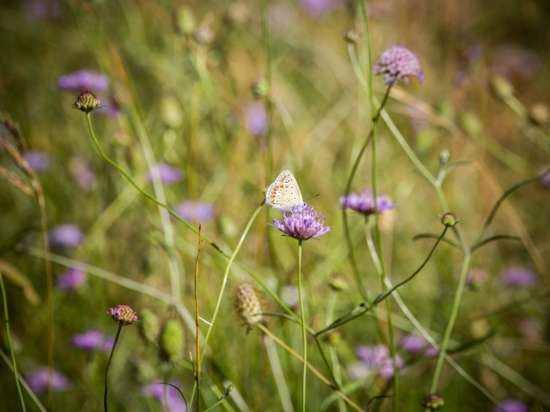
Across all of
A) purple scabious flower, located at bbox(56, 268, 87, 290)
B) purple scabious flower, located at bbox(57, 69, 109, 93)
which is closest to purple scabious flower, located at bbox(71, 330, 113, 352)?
purple scabious flower, located at bbox(56, 268, 87, 290)

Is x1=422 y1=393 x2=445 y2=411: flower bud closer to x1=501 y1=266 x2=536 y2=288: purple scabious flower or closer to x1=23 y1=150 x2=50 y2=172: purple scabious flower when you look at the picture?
x1=501 y1=266 x2=536 y2=288: purple scabious flower

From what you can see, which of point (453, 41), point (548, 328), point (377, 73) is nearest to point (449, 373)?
point (548, 328)

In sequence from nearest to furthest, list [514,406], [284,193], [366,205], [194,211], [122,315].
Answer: [122,315]
[284,193]
[366,205]
[514,406]
[194,211]

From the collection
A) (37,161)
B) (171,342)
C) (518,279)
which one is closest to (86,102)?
(171,342)

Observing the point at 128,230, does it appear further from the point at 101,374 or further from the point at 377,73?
the point at 377,73

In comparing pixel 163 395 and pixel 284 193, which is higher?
pixel 284 193

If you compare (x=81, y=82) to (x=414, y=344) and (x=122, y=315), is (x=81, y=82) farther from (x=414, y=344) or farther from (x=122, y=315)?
(x=414, y=344)

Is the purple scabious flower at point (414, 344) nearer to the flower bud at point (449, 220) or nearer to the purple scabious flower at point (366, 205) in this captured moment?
the purple scabious flower at point (366, 205)

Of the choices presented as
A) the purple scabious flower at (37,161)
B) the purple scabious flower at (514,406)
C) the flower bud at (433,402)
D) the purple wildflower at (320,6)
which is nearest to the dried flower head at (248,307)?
the flower bud at (433,402)
